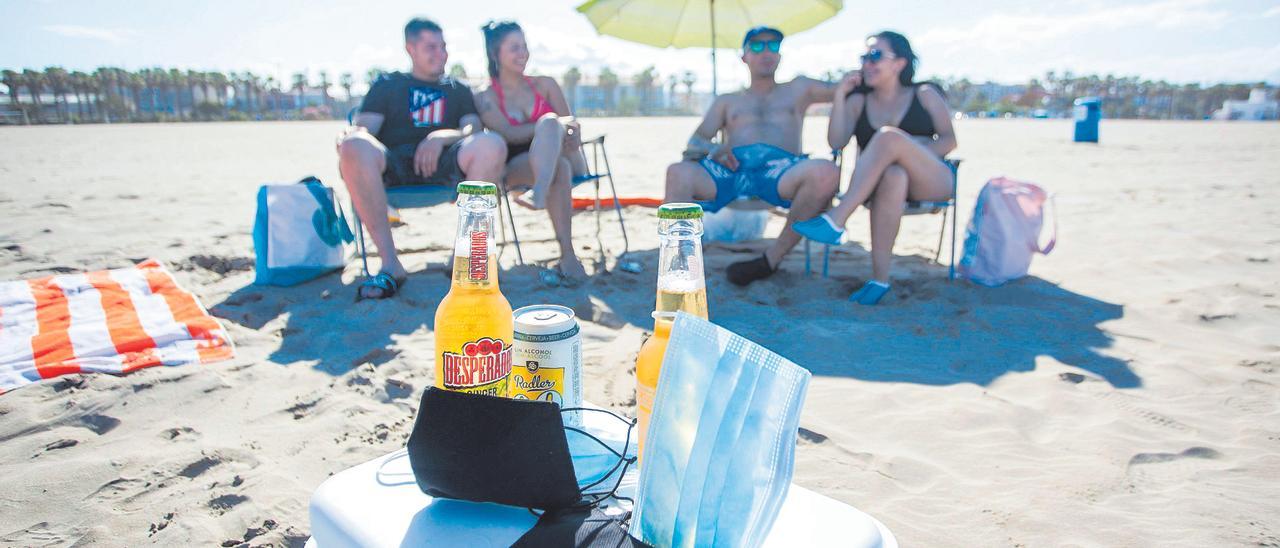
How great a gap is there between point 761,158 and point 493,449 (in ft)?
11.7

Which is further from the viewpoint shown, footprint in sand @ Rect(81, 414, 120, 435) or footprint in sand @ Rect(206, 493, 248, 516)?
footprint in sand @ Rect(81, 414, 120, 435)

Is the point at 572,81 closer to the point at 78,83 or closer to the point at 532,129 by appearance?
the point at 78,83

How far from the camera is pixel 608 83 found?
9000cm

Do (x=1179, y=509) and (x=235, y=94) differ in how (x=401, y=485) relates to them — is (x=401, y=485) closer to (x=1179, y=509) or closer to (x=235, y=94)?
(x=1179, y=509)

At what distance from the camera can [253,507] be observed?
1.74m

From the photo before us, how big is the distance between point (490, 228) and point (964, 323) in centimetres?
279

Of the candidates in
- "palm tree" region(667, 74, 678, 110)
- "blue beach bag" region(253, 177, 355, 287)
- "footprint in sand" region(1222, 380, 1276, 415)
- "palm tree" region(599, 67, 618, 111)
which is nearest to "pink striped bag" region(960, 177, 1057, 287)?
"footprint in sand" region(1222, 380, 1276, 415)

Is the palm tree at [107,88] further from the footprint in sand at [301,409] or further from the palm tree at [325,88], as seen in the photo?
the footprint in sand at [301,409]

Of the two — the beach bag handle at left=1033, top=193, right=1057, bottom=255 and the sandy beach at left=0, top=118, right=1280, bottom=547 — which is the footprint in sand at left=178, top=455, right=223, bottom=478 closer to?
the sandy beach at left=0, top=118, right=1280, bottom=547

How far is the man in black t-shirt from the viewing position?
3660mm

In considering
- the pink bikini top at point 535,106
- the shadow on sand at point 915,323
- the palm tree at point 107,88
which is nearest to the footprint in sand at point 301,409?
the shadow on sand at point 915,323

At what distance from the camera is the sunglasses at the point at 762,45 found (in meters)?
4.32

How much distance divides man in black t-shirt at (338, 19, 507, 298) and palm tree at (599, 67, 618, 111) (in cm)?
8539

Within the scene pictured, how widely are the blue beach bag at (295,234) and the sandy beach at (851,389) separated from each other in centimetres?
14
